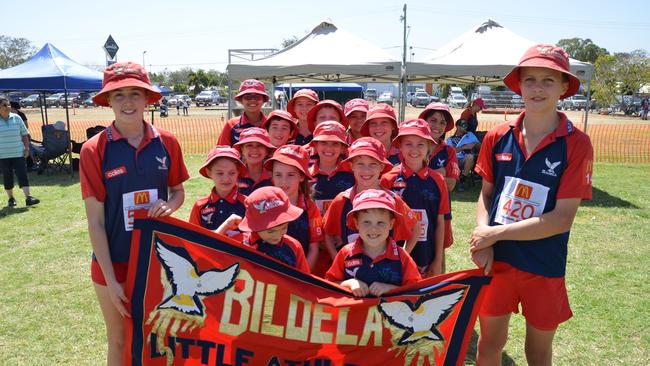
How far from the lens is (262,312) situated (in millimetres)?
2801

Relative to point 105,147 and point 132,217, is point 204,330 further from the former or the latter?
point 105,147

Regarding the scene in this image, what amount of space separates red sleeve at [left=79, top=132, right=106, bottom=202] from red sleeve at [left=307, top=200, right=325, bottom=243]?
141cm

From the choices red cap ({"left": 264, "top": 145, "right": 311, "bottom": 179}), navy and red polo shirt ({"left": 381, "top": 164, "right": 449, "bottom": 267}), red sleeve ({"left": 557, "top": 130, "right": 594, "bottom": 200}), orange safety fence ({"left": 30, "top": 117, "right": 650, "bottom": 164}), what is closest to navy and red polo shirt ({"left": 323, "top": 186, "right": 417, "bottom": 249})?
navy and red polo shirt ({"left": 381, "top": 164, "right": 449, "bottom": 267})

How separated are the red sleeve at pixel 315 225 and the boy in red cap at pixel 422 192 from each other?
599 millimetres

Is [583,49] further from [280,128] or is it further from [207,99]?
[280,128]

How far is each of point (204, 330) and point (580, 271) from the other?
4988 millimetres

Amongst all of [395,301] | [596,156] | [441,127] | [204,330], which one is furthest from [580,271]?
[596,156]

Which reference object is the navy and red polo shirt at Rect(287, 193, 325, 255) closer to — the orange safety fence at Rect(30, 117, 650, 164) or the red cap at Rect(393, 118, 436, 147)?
the red cap at Rect(393, 118, 436, 147)

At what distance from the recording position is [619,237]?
286 inches

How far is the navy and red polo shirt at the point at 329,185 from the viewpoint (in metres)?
3.99

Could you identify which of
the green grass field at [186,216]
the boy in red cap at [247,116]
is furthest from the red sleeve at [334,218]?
the boy in red cap at [247,116]

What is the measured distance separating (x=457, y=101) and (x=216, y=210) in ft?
158

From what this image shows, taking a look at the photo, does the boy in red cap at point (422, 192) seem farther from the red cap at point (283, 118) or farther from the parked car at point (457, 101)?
the parked car at point (457, 101)

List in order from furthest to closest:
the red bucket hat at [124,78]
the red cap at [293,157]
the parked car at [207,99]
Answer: the parked car at [207,99] < the red cap at [293,157] < the red bucket hat at [124,78]
